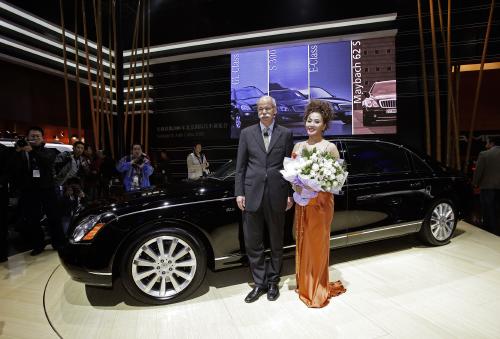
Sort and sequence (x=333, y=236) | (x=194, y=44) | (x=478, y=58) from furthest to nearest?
(x=194, y=44) < (x=478, y=58) < (x=333, y=236)

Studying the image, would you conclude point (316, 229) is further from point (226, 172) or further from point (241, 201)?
point (226, 172)

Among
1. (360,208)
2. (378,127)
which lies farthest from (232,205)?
(378,127)

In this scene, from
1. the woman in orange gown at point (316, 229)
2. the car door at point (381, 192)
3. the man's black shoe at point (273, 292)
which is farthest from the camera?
the car door at point (381, 192)

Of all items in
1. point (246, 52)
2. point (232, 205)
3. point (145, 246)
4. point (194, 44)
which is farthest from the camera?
point (194, 44)

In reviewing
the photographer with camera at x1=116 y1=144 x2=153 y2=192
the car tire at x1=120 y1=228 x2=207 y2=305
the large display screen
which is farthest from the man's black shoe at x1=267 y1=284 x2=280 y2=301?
the large display screen

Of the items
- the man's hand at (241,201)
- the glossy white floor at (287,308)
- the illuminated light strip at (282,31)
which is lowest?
the glossy white floor at (287,308)

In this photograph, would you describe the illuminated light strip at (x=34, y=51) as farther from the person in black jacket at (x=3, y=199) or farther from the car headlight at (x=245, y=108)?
the person in black jacket at (x=3, y=199)

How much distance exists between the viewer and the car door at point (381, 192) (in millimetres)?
2926

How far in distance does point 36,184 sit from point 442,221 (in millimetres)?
4649

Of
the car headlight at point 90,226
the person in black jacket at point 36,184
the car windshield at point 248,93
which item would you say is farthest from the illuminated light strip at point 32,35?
the car headlight at point 90,226

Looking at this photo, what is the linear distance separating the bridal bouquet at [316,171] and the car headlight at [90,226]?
1316mm

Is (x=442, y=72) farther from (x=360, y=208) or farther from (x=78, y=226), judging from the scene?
(x=78, y=226)

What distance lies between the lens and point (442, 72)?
20.0 feet

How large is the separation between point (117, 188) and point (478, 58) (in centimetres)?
693
